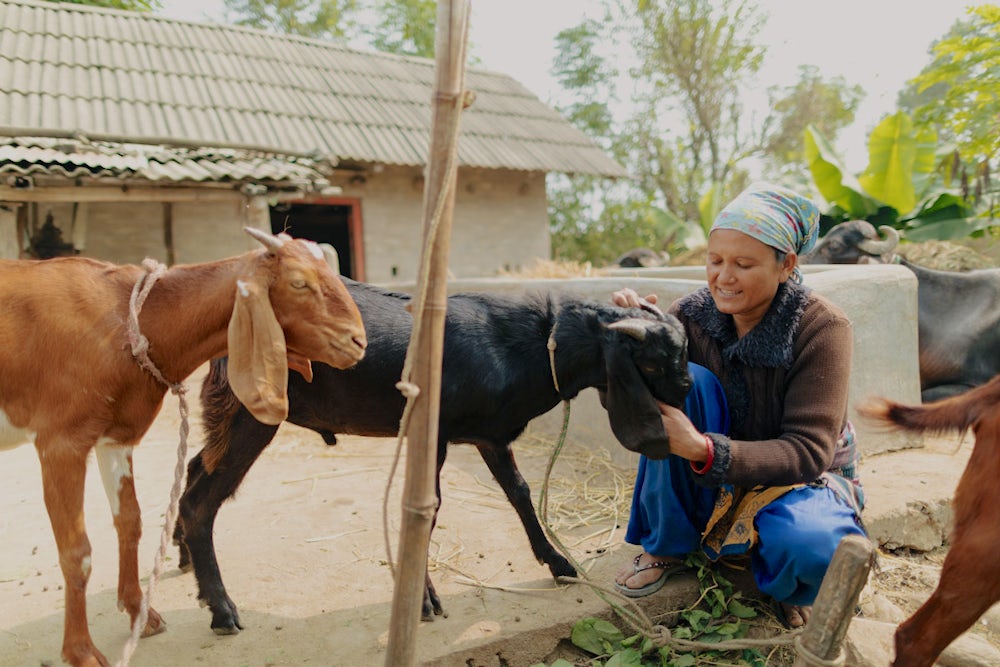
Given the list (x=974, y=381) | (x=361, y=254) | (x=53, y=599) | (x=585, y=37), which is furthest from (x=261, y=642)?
(x=585, y=37)

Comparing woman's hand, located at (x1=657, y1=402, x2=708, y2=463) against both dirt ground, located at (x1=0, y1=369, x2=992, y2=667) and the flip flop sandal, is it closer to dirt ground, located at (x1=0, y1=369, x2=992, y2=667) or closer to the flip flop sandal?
the flip flop sandal

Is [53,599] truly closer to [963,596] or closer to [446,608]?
[446,608]

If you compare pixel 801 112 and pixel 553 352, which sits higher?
pixel 801 112

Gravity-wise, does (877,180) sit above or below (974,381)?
above

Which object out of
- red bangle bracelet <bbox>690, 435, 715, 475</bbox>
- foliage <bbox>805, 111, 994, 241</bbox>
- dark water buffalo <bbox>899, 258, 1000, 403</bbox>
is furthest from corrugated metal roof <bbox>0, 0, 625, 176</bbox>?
red bangle bracelet <bbox>690, 435, 715, 475</bbox>

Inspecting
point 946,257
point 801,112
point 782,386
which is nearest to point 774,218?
point 782,386

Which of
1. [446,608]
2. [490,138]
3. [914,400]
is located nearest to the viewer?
[446,608]

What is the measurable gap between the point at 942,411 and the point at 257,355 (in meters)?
Result: 2.15

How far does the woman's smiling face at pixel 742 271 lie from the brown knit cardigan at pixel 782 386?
0.29ft

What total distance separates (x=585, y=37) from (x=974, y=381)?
20487 millimetres

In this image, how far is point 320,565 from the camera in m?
3.33

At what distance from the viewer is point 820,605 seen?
6.44ft

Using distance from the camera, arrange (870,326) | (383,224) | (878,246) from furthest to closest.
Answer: (383,224) < (878,246) < (870,326)

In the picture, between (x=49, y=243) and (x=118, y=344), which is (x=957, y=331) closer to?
(x=118, y=344)
